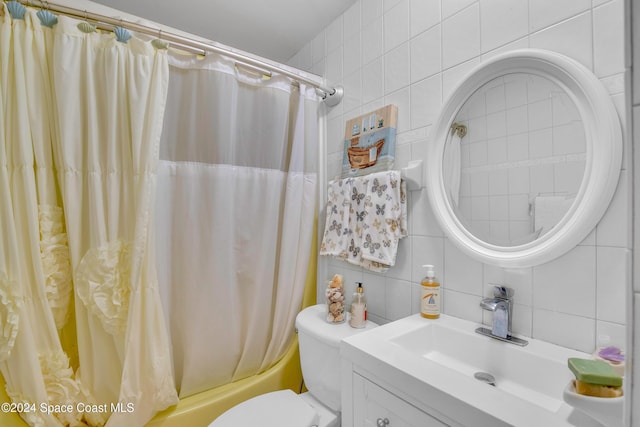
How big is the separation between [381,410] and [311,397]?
1.92ft

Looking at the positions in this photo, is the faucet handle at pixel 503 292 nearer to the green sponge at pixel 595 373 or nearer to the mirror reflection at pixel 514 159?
the mirror reflection at pixel 514 159

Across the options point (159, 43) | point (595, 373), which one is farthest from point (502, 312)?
point (159, 43)

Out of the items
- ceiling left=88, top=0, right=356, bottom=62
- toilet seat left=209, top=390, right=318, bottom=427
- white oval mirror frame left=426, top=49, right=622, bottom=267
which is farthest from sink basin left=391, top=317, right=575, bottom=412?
ceiling left=88, top=0, right=356, bottom=62

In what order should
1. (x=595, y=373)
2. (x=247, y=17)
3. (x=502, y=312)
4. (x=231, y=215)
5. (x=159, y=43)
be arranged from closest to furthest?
1. (x=595, y=373)
2. (x=502, y=312)
3. (x=159, y=43)
4. (x=231, y=215)
5. (x=247, y=17)

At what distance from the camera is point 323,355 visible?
1102 mm

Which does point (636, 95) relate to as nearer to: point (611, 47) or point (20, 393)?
point (611, 47)

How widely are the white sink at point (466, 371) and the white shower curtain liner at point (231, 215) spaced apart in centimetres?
69

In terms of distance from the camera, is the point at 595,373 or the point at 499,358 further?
the point at 499,358

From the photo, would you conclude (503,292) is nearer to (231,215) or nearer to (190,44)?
(231,215)

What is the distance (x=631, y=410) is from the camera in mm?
264

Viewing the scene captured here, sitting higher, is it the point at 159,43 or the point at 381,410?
the point at 159,43

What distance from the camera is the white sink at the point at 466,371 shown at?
0.52m

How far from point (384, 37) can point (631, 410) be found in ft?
4.59

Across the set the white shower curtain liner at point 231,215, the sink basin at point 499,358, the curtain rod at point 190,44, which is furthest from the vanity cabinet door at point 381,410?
the curtain rod at point 190,44
